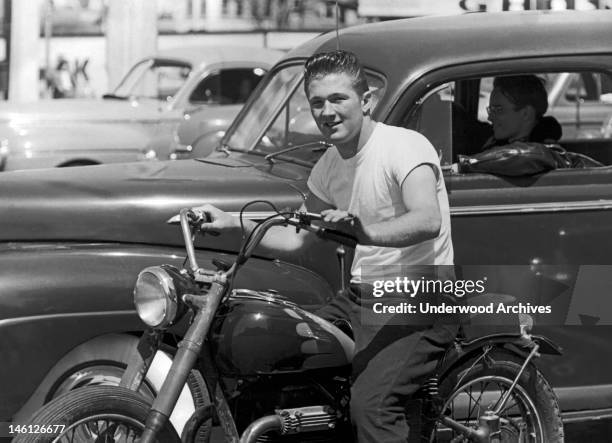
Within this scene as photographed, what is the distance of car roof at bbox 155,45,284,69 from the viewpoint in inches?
535

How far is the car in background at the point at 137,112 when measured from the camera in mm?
12500

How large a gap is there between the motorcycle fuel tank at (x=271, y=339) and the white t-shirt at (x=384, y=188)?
290mm

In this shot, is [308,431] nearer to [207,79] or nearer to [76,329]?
[76,329]

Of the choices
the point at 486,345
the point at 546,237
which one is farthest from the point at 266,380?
the point at 546,237

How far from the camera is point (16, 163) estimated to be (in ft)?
40.4

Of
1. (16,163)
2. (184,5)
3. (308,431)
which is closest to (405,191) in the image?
(308,431)

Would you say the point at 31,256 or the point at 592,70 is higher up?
the point at 592,70

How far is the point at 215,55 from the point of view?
1374 centimetres

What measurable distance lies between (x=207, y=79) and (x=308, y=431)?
31.9 feet

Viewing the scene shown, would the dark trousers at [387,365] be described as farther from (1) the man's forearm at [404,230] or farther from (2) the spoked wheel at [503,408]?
(1) the man's forearm at [404,230]

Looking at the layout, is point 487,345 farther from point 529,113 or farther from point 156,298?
point 529,113

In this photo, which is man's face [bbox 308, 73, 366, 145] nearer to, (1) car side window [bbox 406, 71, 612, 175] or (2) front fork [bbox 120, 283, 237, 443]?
(2) front fork [bbox 120, 283, 237, 443]

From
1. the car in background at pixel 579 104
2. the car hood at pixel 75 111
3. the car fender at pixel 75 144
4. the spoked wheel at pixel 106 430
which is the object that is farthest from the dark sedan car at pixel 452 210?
the car hood at pixel 75 111

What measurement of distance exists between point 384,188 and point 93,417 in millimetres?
1243
